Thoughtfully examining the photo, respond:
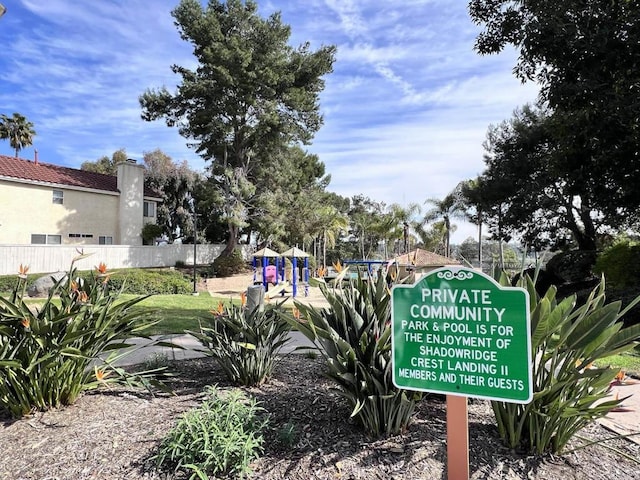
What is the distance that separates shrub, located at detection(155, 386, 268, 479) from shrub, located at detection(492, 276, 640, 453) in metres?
1.51

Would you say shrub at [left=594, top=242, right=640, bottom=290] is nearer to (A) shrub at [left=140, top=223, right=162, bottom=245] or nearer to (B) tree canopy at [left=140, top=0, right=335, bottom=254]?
(B) tree canopy at [left=140, top=0, right=335, bottom=254]

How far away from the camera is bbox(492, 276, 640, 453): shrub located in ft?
7.34

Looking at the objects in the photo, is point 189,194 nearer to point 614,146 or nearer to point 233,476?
point 614,146

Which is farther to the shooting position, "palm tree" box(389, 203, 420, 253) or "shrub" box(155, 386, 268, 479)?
"palm tree" box(389, 203, 420, 253)

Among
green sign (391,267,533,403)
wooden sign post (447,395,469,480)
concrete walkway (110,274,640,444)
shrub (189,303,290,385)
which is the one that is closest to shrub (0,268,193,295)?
concrete walkway (110,274,640,444)

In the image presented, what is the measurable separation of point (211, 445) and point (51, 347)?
1.46 meters

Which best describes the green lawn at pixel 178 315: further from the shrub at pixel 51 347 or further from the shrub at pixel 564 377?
the shrub at pixel 564 377

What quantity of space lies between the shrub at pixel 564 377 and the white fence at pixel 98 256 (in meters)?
14.4

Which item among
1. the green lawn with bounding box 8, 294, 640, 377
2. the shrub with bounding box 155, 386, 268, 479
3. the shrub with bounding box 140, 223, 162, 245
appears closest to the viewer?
the shrub with bounding box 155, 386, 268, 479

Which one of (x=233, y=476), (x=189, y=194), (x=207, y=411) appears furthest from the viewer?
(x=189, y=194)

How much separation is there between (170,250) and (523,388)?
82.8 feet

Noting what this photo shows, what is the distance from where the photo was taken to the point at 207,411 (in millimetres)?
2494

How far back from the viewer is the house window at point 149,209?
26841mm

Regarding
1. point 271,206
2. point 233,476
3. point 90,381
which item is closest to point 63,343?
point 90,381
